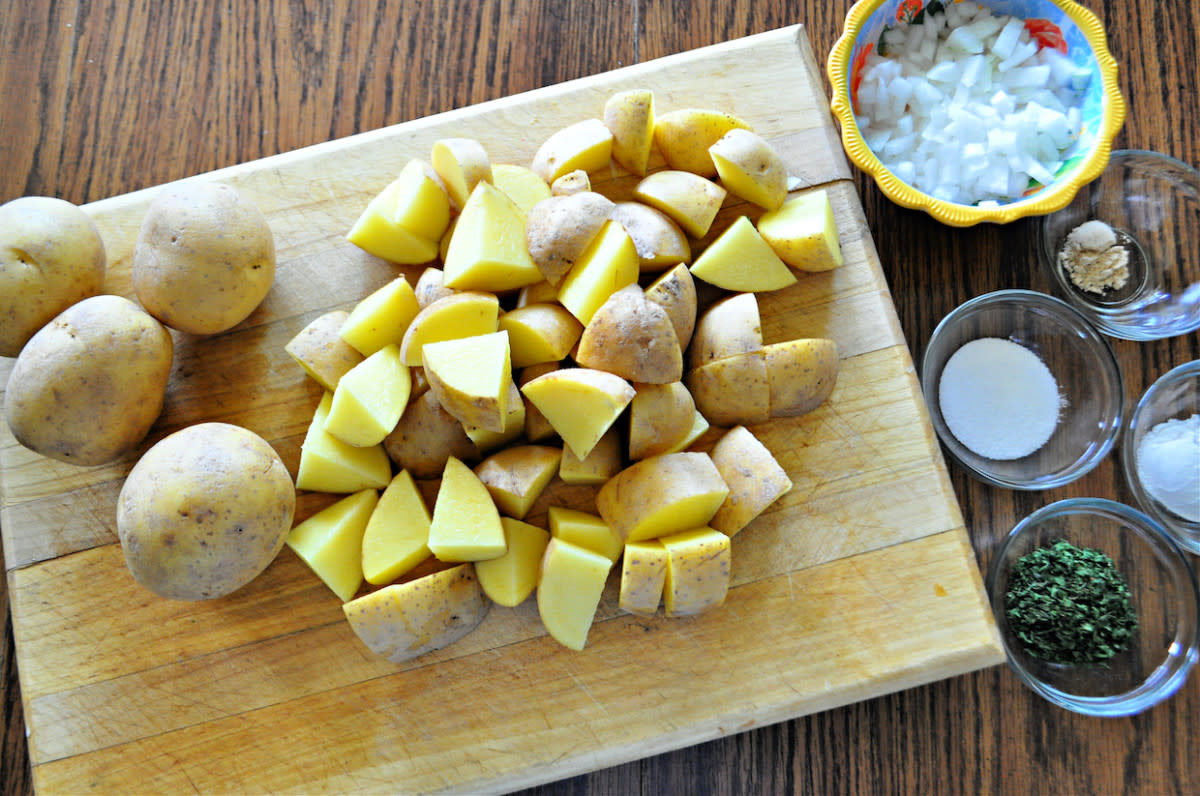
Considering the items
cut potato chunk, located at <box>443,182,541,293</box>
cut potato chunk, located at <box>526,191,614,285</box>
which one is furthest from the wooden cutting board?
cut potato chunk, located at <box>526,191,614,285</box>

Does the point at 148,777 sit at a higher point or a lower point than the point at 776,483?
lower

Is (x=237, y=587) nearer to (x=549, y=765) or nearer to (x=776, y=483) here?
(x=549, y=765)

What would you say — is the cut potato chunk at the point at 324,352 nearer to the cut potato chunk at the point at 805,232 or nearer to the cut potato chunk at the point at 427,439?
the cut potato chunk at the point at 427,439

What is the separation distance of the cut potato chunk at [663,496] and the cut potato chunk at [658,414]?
0.14 feet

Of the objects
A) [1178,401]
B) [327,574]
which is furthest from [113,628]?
[1178,401]

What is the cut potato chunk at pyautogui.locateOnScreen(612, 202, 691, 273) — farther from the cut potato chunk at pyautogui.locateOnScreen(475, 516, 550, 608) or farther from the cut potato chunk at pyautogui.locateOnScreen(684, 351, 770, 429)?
the cut potato chunk at pyautogui.locateOnScreen(475, 516, 550, 608)

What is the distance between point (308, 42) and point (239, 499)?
1.32 meters

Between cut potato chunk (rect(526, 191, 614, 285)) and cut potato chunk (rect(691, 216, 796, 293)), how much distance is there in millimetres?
267

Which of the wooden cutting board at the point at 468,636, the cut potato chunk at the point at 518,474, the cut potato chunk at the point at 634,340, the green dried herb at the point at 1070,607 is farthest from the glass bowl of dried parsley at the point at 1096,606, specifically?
the cut potato chunk at the point at 518,474

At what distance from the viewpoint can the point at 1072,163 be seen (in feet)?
6.60

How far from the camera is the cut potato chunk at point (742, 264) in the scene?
6.33 feet

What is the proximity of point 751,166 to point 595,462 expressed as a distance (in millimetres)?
760

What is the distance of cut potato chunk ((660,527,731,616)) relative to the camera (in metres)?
1.75

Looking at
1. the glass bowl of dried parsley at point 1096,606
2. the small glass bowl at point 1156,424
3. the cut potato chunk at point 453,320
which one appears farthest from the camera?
the small glass bowl at point 1156,424
